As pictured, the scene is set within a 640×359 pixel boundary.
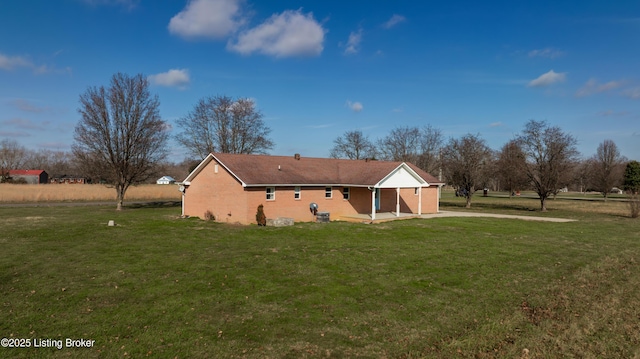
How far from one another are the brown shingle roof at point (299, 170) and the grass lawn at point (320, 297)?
7.91 meters

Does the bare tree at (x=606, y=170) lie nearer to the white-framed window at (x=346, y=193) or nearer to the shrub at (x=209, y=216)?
the white-framed window at (x=346, y=193)

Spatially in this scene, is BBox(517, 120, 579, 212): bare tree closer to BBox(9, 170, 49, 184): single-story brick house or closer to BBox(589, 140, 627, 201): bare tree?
BBox(589, 140, 627, 201): bare tree

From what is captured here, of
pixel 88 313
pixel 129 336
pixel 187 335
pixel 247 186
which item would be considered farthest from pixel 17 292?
pixel 247 186

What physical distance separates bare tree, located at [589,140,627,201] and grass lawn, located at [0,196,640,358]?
53.8m

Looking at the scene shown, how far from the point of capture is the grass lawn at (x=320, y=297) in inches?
288

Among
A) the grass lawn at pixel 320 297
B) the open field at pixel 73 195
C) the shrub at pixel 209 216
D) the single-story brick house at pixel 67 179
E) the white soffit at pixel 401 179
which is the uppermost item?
the single-story brick house at pixel 67 179

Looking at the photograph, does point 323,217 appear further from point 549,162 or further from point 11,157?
point 11,157

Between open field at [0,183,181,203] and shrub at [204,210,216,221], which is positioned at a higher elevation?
open field at [0,183,181,203]

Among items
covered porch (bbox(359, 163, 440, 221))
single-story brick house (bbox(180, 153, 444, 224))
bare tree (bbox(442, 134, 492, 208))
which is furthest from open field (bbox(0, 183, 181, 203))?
bare tree (bbox(442, 134, 492, 208))

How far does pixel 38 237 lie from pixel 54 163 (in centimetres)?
12922

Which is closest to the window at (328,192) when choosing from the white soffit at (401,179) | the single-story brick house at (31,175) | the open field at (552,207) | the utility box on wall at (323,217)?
the utility box on wall at (323,217)

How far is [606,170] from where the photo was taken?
62.6 m

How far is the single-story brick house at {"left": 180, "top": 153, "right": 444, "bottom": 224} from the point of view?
25297mm

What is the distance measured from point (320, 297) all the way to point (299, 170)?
19.6 metres
